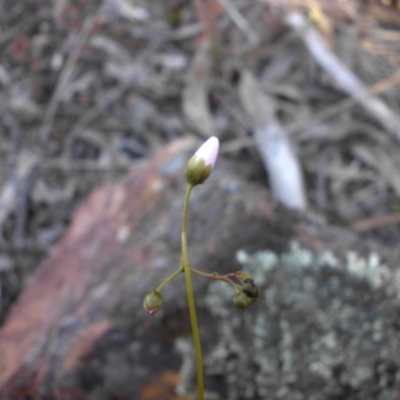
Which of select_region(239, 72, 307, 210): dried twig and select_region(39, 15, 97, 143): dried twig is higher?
select_region(39, 15, 97, 143): dried twig

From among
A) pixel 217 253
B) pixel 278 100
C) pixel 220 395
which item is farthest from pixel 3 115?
pixel 220 395

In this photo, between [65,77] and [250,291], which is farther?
[65,77]

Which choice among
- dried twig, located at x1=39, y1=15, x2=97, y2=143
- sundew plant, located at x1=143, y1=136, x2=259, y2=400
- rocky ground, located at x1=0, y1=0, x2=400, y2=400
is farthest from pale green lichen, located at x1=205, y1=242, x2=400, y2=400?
dried twig, located at x1=39, y1=15, x2=97, y2=143

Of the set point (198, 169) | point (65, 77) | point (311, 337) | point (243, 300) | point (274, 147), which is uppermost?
point (198, 169)

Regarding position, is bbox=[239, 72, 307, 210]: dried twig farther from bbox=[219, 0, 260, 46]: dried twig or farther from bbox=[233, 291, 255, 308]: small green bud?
bbox=[233, 291, 255, 308]: small green bud

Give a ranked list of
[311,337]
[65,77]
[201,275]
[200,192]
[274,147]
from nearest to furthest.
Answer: [201,275], [311,337], [200,192], [274,147], [65,77]

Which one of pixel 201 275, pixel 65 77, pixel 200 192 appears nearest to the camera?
pixel 201 275

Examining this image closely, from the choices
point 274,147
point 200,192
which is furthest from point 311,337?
point 274,147

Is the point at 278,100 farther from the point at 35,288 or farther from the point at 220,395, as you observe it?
the point at 220,395

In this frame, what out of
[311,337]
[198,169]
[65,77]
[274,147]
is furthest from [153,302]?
[65,77]

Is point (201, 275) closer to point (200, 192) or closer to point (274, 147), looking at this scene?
point (200, 192)

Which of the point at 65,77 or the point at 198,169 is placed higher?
the point at 198,169

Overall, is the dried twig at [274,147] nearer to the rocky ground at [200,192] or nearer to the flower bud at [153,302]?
the rocky ground at [200,192]
